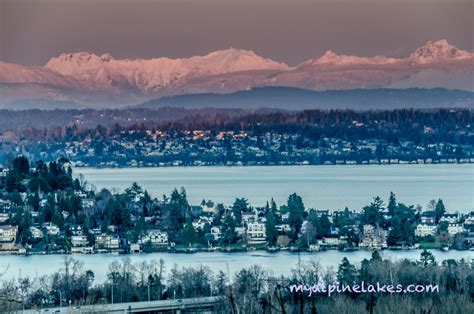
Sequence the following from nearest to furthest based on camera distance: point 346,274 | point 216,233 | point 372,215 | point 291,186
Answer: point 346,274
point 216,233
point 372,215
point 291,186

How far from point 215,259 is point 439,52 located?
415cm

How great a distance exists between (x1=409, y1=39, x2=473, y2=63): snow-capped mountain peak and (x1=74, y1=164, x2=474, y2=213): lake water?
251 cm

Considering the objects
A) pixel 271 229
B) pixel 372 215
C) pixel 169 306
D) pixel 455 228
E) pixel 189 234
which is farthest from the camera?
pixel 372 215

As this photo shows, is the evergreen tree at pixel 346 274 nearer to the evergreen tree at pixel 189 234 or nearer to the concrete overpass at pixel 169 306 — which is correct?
the concrete overpass at pixel 169 306

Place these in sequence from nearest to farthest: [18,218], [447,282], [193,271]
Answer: [447,282] < [193,271] < [18,218]

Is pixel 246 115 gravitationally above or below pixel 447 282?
above

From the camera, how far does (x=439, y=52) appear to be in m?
16.7

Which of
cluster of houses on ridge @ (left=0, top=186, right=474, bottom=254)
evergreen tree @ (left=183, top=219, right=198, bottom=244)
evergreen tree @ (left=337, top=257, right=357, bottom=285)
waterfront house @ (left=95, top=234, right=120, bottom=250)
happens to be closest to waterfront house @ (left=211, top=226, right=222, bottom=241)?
cluster of houses on ridge @ (left=0, top=186, right=474, bottom=254)

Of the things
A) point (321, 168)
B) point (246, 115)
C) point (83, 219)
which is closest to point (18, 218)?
point (83, 219)

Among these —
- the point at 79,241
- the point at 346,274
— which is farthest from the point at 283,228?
the point at 346,274

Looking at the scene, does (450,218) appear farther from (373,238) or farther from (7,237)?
(7,237)

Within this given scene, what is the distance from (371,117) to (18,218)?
770cm

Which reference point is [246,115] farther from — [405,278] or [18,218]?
[405,278]

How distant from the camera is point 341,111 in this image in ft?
72.0
